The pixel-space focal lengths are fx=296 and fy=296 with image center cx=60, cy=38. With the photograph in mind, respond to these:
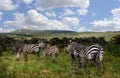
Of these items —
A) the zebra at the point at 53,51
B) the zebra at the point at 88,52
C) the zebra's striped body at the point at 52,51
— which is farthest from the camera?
the zebra's striped body at the point at 52,51

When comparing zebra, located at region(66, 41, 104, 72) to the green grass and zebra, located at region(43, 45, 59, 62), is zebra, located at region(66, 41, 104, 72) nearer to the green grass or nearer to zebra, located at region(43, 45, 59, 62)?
the green grass

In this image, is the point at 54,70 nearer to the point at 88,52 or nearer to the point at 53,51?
the point at 88,52

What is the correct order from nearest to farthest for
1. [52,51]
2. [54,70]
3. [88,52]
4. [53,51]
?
[88,52] < [54,70] < [53,51] < [52,51]

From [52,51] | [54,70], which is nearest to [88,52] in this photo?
[54,70]

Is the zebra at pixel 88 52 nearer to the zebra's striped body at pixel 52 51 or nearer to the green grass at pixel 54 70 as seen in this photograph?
the green grass at pixel 54 70

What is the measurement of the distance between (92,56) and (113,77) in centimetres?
388

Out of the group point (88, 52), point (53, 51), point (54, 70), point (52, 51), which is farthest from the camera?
point (52, 51)

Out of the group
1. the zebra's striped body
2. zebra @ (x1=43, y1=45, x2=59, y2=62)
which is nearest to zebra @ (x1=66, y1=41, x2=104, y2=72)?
zebra @ (x1=43, y1=45, x2=59, y2=62)

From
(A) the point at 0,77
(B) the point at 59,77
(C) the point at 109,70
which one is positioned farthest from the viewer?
(C) the point at 109,70

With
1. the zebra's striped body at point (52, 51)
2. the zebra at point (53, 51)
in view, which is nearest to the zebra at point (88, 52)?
the zebra at point (53, 51)

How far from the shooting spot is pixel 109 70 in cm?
1911

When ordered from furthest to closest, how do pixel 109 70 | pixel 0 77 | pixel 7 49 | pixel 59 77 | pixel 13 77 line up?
1. pixel 7 49
2. pixel 109 70
3. pixel 59 77
4. pixel 13 77
5. pixel 0 77

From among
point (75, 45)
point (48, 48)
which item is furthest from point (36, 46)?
point (75, 45)

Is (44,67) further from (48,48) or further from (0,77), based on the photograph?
(0,77)
